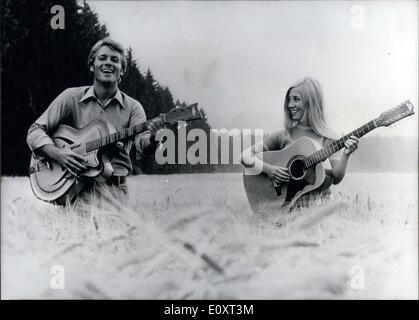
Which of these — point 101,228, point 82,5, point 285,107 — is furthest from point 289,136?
point 82,5

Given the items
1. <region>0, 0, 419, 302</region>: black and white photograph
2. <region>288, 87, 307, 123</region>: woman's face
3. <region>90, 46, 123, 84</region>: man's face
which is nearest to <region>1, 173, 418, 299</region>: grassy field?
<region>0, 0, 419, 302</region>: black and white photograph

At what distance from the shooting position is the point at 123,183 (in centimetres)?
381

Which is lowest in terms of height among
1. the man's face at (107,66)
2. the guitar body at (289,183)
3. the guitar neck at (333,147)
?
the guitar body at (289,183)

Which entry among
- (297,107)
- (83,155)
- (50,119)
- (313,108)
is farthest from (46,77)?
(313,108)

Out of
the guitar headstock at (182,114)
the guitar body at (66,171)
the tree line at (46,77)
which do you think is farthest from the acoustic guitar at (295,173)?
the guitar body at (66,171)

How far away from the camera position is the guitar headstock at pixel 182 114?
3801 millimetres

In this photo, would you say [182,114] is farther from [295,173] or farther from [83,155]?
[295,173]

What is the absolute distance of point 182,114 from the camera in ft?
12.5

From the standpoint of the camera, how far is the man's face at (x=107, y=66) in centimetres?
382

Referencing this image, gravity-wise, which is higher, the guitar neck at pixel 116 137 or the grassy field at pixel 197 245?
the guitar neck at pixel 116 137

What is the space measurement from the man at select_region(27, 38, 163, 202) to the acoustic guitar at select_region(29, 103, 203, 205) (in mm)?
34

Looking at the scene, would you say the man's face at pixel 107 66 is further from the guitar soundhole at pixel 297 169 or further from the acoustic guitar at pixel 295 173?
the guitar soundhole at pixel 297 169

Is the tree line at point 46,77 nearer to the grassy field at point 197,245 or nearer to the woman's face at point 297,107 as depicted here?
the grassy field at point 197,245

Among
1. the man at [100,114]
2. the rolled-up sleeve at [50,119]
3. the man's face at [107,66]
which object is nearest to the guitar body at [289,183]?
the man at [100,114]
